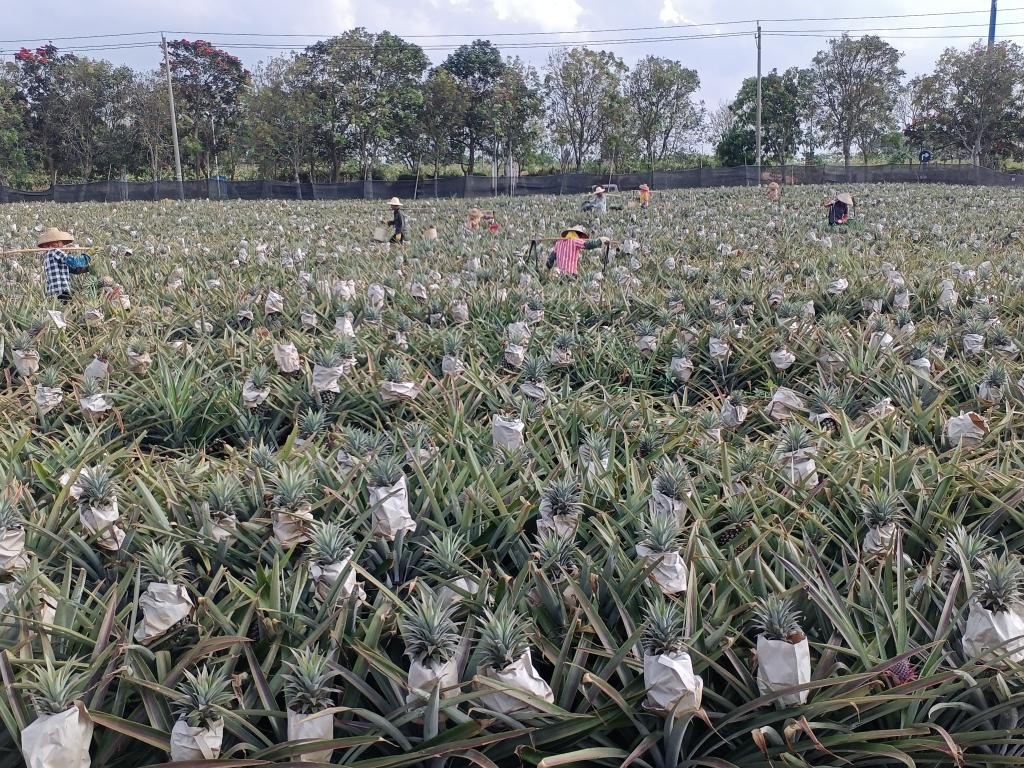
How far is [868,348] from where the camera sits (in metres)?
4.74

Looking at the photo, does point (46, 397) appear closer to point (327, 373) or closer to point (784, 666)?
point (327, 373)

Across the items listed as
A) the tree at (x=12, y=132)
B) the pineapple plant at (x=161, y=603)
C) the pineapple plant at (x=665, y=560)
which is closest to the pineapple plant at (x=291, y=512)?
the pineapple plant at (x=161, y=603)

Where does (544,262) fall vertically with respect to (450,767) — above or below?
above

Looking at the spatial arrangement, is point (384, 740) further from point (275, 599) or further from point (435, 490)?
point (435, 490)

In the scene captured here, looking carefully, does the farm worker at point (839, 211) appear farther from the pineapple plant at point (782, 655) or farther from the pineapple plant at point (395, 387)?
the pineapple plant at point (782, 655)

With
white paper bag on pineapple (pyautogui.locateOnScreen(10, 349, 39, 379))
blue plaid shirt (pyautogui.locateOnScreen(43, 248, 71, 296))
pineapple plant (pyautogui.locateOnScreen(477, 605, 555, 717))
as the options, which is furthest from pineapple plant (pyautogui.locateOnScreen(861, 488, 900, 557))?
blue plaid shirt (pyautogui.locateOnScreen(43, 248, 71, 296))

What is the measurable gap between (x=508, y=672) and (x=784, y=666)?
607mm

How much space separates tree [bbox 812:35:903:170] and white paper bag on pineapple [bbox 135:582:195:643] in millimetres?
56580

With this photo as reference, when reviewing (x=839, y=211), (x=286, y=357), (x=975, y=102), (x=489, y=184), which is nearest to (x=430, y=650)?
(x=286, y=357)

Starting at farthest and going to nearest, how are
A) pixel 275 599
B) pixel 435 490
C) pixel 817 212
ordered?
pixel 817 212
pixel 435 490
pixel 275 599

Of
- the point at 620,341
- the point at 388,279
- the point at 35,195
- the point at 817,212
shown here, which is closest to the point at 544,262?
the point at 388,279

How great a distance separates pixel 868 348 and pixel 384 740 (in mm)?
4043

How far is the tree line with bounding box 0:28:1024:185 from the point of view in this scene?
143 ft

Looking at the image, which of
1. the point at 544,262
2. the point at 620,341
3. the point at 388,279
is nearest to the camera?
the point at 620,341
